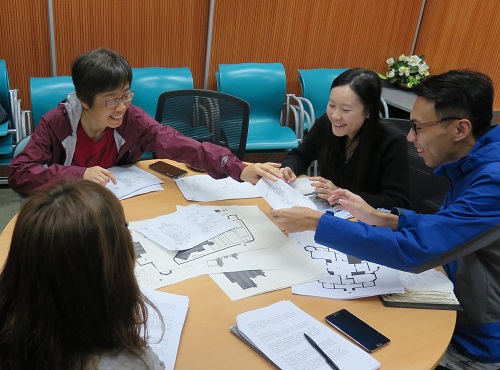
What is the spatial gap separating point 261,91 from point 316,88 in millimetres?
516

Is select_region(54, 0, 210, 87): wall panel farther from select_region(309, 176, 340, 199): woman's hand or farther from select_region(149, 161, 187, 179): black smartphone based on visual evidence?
select_region(309, 176, 340, 199): woman's hand

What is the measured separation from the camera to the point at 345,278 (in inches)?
57.9

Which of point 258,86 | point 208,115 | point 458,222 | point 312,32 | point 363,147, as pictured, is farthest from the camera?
point 312,32

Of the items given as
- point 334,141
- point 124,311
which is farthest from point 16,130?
point 124,311

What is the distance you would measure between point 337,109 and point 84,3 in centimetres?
227

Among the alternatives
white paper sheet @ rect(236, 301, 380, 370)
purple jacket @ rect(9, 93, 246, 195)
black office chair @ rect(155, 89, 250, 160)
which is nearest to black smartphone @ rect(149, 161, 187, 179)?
purple jacket @ rect(9, 93, 246, 195)

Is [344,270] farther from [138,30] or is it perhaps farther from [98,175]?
[138,30]

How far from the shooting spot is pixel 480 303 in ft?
4.74

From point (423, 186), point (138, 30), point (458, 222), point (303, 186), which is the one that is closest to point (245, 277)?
point (458, 222)

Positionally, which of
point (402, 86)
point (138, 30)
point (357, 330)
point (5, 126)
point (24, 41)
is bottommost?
point (5, 126)

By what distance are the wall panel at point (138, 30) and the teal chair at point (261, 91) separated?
1.17 ft

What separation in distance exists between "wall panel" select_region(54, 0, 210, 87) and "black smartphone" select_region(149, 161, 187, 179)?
1.77 m

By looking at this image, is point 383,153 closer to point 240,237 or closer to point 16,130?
point 240,237

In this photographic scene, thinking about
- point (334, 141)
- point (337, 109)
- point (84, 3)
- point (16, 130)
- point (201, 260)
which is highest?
point (84, 3)
